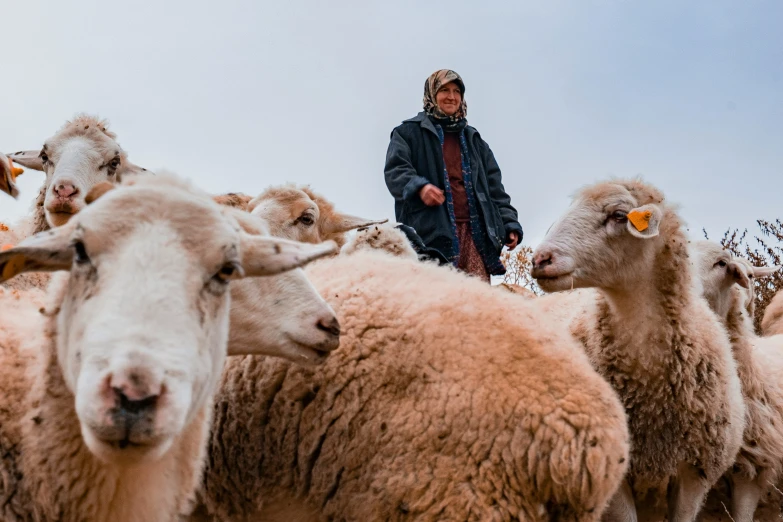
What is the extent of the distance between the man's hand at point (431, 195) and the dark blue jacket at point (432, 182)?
0.17 feet

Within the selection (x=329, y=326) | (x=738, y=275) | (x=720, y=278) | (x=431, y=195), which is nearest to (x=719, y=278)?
(x=720, y=278)

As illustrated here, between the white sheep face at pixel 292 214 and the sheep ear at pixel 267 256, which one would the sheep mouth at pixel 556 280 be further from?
the sheep ear at pixel 267 256

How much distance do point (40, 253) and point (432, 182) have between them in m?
4.33

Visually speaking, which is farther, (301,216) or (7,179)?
(301,216)

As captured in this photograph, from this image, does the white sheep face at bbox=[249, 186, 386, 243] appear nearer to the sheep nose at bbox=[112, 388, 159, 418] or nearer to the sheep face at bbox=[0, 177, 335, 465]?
the sheep face at bbox=[0, 177, 335, 465]

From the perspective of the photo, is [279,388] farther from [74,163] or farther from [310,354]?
[74,163]

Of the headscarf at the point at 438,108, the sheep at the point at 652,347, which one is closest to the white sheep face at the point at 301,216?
the headscarf at the point at 438,108

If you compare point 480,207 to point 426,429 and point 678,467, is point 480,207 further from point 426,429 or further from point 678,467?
point 426,429

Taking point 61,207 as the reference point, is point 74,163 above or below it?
above

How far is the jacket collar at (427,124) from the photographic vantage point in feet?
21.7

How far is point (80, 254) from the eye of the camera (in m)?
2.53

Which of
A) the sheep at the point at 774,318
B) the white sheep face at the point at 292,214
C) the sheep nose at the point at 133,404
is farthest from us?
the sheep at the point at 774,318

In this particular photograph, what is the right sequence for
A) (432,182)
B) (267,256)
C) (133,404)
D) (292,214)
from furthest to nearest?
(432,182)
(292,214)
(267,256)
(133,404)

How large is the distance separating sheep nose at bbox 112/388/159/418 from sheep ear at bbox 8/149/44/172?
4805mm
